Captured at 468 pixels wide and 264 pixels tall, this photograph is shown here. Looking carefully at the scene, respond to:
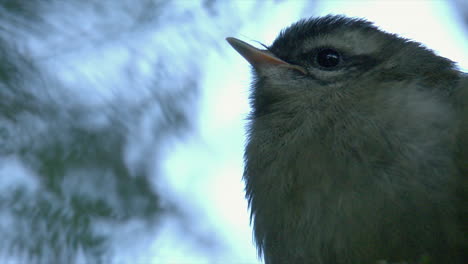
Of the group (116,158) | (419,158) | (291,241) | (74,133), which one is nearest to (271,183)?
(291,241)

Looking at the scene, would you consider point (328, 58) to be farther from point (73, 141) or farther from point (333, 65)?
point (73, 141)

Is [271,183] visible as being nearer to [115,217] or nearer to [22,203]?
[115,217]

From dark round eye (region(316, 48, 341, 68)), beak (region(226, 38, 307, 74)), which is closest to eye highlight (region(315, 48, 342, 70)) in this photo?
dark round eye (region(316, 48, 341, 68))

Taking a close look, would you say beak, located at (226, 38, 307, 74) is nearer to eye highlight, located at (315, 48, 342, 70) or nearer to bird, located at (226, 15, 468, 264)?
bird, located at (226, 15, 468, 264)

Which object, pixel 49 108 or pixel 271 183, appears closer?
pixel 49 108

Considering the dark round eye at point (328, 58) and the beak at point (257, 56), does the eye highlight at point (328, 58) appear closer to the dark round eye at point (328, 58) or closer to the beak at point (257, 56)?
the dark round eye at point (328, 58)

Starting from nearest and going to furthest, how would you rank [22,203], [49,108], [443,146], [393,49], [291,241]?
1. [22,203]
2. [49,108]
3. [443,146]
4. [291,241]
5. [393,49]

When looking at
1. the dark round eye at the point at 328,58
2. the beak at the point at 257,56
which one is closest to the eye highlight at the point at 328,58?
the dark round eye at the point at 328,58
